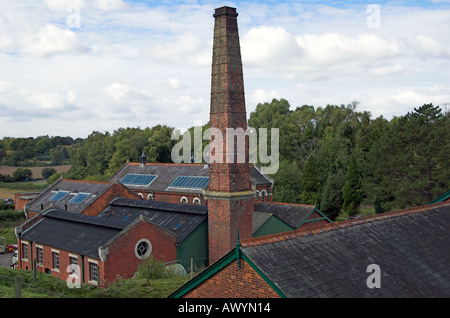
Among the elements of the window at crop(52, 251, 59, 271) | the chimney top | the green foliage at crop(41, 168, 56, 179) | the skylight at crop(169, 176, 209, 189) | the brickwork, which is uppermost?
the green foliage at crop(41, 168, 56, 179)

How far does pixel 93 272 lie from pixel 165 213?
7543 millimetres

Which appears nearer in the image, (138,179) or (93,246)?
(93,246)

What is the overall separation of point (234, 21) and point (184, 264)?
14962mm

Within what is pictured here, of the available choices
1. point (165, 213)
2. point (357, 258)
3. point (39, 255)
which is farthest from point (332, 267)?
point (39, 255)

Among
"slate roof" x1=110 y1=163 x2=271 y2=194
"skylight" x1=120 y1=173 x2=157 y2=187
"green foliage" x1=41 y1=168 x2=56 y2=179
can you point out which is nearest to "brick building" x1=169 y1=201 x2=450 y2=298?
"slate roof" x1=110 y1=163 x2=271 y2=194

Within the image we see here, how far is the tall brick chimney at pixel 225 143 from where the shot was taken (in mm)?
24750

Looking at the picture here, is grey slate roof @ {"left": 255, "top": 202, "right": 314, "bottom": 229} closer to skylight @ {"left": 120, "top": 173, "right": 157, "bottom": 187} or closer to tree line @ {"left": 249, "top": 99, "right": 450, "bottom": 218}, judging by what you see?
tree line @ {"left": 249, "top": 99, "right": 450, "bottom": 218}

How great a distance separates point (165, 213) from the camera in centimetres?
3023

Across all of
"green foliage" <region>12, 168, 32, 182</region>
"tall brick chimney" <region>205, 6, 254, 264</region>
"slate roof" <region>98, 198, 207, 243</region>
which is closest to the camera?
"tall brick chimney" <region>205, 6, 254, 264</region>

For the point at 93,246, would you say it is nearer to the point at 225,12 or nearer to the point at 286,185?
the point at 225,12

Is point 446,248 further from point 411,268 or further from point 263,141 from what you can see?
point 263,141

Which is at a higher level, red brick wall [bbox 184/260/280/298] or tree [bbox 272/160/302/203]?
tree [bbox 272/160/302/203]

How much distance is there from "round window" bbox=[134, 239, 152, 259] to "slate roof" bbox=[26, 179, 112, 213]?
9.48 m

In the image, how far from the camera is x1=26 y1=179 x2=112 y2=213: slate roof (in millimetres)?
34500
